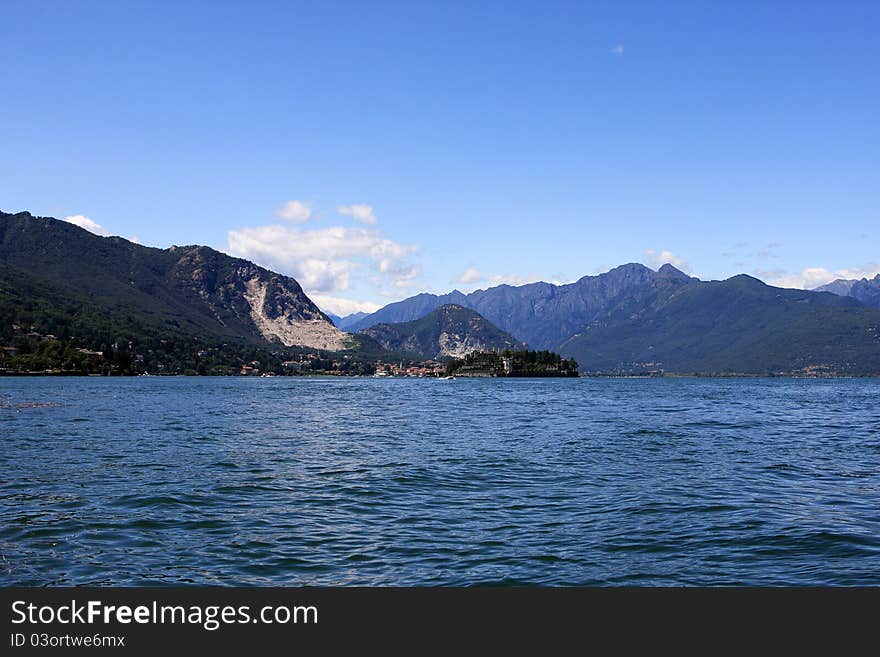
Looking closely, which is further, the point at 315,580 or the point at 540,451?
the point at 540,451

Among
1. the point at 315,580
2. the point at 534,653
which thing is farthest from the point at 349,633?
the point at 315,580

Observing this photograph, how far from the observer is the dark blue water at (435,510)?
672 inches

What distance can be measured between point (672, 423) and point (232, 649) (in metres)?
63.3

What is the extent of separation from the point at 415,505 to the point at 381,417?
5334 cm

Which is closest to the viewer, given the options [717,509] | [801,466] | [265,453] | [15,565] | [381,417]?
[15,565]

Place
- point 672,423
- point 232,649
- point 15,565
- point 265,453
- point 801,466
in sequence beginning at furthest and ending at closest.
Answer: point 672,423 < point 265,453 < point 801,466 < point 15,565 < point 232,649

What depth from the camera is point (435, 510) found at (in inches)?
968

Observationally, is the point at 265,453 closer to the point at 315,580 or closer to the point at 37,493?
the point at 37,493

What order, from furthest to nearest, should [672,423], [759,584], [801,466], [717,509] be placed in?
[672,423], [801,466], [717,509], [759,584]

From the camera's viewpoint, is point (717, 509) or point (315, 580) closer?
point (315, 580)

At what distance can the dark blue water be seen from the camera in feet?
56.0

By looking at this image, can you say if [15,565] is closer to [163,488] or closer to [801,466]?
[163,488]

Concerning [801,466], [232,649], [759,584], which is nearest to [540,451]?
[801,466]

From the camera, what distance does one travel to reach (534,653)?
10.5 metres
